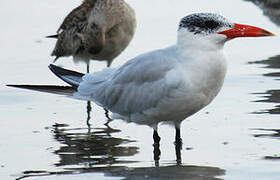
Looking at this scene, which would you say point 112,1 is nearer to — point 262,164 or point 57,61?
point 57,61

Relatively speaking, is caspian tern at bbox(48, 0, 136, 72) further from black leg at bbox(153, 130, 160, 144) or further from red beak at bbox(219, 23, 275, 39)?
red beak at bbox(219, 23, 275, 39)

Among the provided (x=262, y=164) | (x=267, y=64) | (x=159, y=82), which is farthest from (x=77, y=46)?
(x=262, y=164)

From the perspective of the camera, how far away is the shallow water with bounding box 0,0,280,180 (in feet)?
21.9

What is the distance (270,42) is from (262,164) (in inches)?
188

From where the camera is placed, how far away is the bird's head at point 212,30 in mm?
6777

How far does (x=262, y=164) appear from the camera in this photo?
6652 millimetres

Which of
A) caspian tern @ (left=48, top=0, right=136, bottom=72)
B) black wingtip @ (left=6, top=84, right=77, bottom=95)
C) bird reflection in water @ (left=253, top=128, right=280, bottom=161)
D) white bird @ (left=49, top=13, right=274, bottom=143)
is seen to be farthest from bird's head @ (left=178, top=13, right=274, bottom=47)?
caspian tern @ (left=48, top=0, right=136, bottom=72)

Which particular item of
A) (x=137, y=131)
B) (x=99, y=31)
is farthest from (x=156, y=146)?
(x=99, y=31)

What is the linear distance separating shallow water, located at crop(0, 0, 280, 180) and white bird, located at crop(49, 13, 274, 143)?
36cm

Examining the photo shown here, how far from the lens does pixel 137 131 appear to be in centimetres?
791

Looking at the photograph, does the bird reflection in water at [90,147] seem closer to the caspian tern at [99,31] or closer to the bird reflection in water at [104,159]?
the bird reflection in water at [104,159]

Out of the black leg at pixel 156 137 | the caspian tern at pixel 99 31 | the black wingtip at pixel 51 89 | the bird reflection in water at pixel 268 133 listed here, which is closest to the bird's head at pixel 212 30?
the black leg at pixel 156 137

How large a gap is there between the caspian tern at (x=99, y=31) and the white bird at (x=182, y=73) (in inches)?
92.2

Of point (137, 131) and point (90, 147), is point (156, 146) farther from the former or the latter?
point (137, 131)
